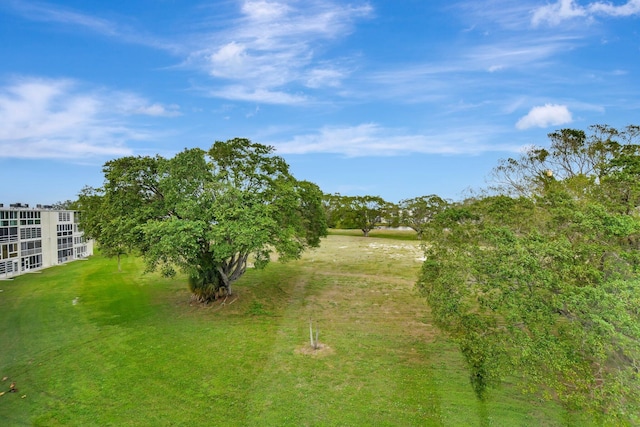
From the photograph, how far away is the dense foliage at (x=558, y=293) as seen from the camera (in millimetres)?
10406

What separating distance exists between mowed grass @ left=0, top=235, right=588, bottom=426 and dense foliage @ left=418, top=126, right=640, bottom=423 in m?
2.23

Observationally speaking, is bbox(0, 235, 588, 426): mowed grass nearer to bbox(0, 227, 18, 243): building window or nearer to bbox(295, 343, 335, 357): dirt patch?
bbox(295, 343, 335, 357): dirt patch

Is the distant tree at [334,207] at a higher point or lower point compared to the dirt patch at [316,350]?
higher

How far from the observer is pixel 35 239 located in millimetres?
42812

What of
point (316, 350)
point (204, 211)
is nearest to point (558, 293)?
point (316, 350)

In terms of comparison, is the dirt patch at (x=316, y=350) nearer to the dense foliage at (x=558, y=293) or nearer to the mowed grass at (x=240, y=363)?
the mowed grass at (x=240, y=363)

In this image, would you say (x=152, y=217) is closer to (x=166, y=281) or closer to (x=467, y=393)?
(x=166, y=281)

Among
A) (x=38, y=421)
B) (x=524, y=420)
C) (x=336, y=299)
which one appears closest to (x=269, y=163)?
(x=336, y=299)

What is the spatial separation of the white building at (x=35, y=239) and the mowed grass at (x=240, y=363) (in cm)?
1091

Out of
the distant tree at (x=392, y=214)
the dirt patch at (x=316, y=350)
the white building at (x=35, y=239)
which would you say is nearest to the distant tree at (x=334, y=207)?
the distant tree at (x=392, y=214)

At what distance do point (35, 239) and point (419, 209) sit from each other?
2449 inches

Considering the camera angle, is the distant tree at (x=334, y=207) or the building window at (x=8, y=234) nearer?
the building window at (x=8, y=234)

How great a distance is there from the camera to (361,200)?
3083 inches

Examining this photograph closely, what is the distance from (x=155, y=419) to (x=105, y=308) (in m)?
16.5
